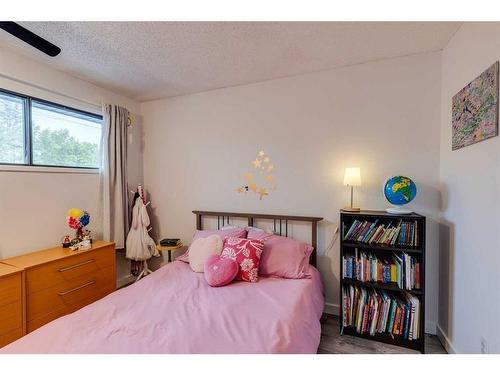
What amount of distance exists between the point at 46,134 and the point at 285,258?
101 inches

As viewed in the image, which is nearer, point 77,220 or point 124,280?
point 77,220

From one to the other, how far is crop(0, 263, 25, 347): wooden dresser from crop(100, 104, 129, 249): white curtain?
981 millimetres

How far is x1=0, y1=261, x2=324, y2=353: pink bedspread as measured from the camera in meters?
1.11

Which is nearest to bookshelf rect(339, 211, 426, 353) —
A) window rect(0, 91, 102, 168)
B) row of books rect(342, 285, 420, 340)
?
row of books rect(342, 285, 420, 340)

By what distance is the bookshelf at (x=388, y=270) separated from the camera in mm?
1698

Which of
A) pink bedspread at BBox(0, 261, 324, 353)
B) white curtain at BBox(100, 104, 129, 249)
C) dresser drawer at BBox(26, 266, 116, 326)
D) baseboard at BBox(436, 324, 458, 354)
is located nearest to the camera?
pink bedspread at BBox(0, 261, 324, 353)

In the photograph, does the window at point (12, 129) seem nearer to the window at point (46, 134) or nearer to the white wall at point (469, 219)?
the window at point (46, 134)

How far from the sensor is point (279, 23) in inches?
61.8

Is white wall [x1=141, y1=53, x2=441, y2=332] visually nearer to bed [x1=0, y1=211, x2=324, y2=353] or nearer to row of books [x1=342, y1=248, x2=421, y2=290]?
row of books [x1=342, y1=248, x2=421, y2=290]

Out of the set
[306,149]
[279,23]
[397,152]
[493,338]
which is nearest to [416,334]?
[493,338]

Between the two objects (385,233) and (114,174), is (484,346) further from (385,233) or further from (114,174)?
(114,174)

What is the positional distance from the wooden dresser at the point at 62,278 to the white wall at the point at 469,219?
2964 mm

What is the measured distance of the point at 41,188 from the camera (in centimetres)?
213

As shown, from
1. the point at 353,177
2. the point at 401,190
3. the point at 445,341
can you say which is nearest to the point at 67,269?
the point at 353,177
